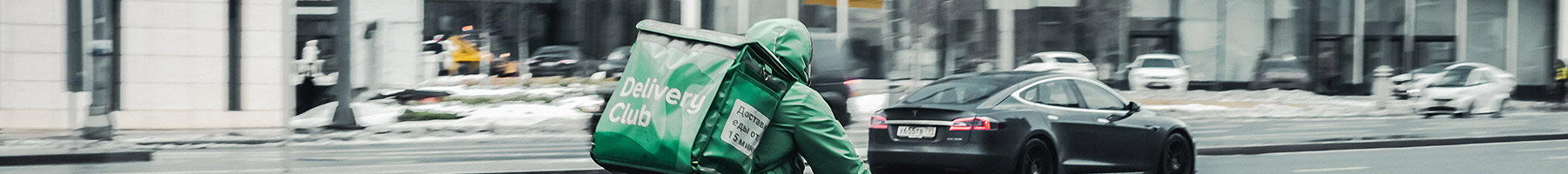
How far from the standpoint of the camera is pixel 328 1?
68.1ft

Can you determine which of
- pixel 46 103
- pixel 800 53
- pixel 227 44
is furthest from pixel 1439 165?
pixel 46 103

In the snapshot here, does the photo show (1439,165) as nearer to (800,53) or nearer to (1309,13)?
(800,53)

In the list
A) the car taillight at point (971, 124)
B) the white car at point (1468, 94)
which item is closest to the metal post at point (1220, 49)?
the white car at point (1468, 94)

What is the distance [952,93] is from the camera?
33.5 feet

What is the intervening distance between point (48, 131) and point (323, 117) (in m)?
2.79

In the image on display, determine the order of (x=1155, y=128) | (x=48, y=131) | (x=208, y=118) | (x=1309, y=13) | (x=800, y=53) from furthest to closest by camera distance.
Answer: (x=1309, y=13)
(x=208, y=118)
(x=48, y=131)
(x=1155, y=128)
(x=800, y=53)

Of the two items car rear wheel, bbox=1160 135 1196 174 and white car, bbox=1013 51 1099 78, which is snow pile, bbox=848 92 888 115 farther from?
white car, bbox=1013 51 1099 78

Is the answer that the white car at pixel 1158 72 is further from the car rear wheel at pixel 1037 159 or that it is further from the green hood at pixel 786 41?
the green hood at pixel 786 41

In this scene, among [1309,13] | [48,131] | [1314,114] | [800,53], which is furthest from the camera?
[1309,13]

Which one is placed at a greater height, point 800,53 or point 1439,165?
point 800,53

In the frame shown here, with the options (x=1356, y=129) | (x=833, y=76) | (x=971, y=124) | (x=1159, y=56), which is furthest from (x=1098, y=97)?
(x=1159, y=56)

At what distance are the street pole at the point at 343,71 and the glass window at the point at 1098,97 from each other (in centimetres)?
1083

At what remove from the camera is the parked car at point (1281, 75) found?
1357 inches

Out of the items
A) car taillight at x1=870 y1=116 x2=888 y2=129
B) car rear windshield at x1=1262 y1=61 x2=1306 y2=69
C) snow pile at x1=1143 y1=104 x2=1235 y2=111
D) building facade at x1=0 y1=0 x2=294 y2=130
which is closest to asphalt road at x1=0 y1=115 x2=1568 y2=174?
car taillight at x1=870 y1=116 x2=888 y2=129
